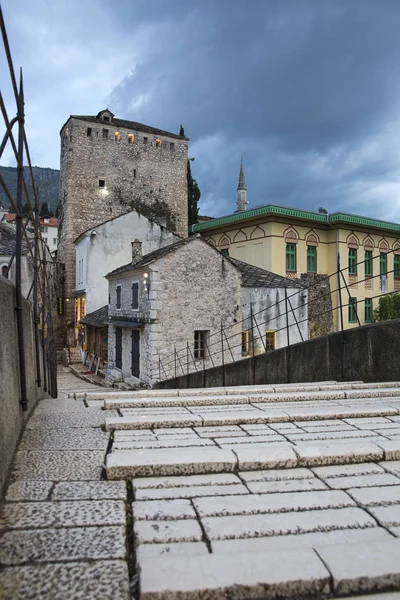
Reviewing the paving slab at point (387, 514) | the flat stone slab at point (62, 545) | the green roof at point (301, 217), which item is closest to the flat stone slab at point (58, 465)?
the flat stone slab at point (62, 545)

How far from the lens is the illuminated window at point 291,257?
30973mm

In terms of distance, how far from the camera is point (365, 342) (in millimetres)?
8398

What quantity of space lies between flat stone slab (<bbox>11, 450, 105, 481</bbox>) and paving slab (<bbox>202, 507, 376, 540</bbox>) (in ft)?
3.25

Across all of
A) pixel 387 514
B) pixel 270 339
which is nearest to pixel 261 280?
pixel 270 339

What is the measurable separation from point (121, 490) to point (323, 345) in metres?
6.90

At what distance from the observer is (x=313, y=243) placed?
32.4m

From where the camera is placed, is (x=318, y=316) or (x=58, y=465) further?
(x=318, y=316)

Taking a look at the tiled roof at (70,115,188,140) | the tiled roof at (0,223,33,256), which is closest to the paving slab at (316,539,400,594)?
the tiled roof at (0,223,33,256)

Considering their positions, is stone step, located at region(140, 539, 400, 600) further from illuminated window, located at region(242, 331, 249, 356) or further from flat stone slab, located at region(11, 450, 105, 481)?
illuminated window, located at region(242, 331, 249, 356)

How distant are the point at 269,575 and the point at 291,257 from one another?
2992 cm

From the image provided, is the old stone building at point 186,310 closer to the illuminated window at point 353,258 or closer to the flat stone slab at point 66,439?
the illuminated window at point 353,258

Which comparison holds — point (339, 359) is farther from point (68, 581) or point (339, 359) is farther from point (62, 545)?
point (68, 581)

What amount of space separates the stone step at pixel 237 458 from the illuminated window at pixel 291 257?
2778cm

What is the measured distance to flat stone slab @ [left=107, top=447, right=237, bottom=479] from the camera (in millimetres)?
3150
